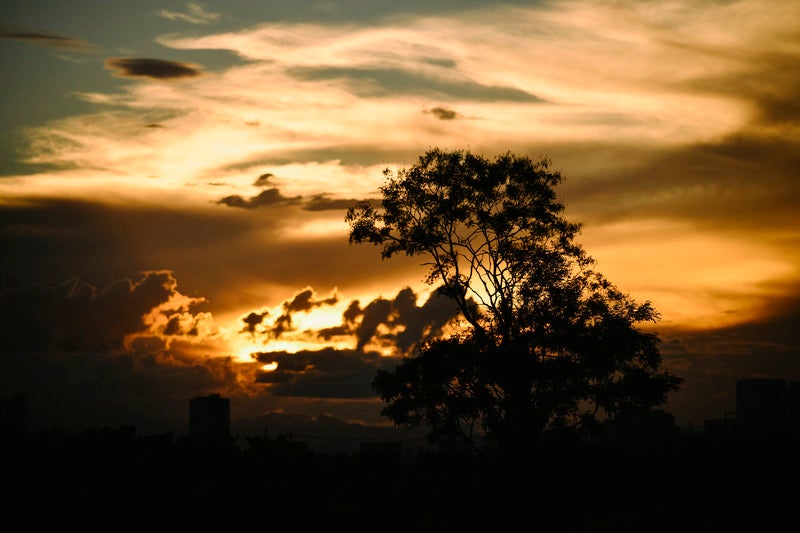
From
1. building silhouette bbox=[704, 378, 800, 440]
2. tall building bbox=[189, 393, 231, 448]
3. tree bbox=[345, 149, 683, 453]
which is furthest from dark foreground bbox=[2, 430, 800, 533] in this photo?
building silhouette bbox=[704, 378, 800, 440]

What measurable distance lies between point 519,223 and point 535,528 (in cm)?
3255

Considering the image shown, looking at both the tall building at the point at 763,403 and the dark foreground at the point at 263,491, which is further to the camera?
the tall building at the point at 763,403

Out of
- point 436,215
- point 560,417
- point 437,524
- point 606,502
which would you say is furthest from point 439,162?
point 437,524

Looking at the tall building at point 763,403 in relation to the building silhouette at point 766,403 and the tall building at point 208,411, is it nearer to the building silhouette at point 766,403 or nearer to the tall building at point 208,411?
the building silhouette at point 766,403

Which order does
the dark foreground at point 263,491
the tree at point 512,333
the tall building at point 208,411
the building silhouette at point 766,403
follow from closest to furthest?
the dark foreground at point 263,491 → the tree at point 512,333 → the tall building at point 208,411 → the building silhouette at point 766,403

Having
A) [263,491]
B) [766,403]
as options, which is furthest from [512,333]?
[766,403]

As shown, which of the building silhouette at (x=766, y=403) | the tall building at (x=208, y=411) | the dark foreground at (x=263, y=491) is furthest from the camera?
the building silhouette at (x=766, y=403)

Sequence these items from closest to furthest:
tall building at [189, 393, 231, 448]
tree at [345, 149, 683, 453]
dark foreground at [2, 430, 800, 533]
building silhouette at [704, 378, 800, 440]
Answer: dark foreground at [2, 430, 800, 533], tree at [345, 149, 683, 453], tall building at [189, 393, 231, 448], building silhouette at [704, 378, 800, 440]

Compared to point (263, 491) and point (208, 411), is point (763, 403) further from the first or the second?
point (263, 491)

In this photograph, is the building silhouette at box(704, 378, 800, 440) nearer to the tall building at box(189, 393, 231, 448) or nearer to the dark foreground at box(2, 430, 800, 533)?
the tall building at box(189, 393, 231, 448)

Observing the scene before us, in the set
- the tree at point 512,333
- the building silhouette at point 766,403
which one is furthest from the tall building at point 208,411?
the building silhouette at point 766,403

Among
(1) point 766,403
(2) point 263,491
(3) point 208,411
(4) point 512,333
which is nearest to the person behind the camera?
(2) point 263,491

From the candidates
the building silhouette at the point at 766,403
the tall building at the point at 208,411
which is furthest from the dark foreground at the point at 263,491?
the building silhouette at the point at 766,403

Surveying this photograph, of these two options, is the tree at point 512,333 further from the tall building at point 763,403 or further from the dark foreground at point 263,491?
the tall building at point 763,403
